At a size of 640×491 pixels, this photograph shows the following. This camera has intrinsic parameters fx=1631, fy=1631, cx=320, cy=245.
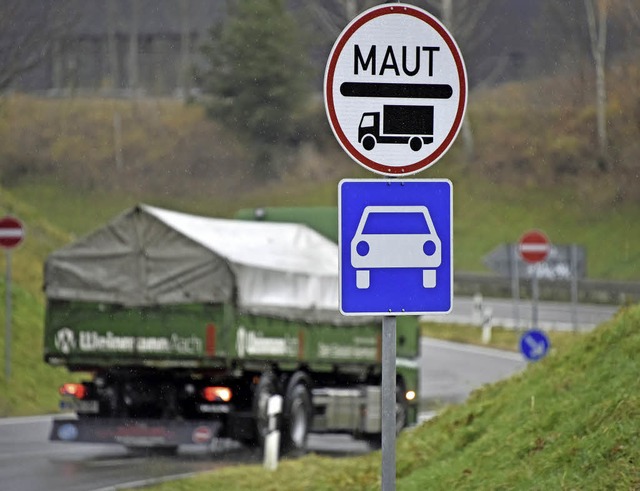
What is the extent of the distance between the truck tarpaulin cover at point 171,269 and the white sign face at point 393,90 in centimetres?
1293

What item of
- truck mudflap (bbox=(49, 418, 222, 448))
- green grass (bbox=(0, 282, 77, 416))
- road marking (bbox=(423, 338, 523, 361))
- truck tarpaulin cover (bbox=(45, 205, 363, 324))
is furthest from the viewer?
road marking (bbox=(423, 338, 523, 361))

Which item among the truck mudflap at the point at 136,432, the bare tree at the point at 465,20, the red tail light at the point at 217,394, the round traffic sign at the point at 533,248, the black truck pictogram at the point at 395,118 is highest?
the bare tree at the point at 465,20

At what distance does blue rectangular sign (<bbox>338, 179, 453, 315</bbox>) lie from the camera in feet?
21.1

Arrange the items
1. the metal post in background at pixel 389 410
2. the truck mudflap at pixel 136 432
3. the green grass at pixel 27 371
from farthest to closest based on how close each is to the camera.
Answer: the green grass at pixel 27 371 < the truck mudflap at pixel 136 432 < the metal post in background at pixel 389 410

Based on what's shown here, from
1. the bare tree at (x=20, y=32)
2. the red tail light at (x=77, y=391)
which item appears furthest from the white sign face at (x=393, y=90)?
the bare tree at (x=20, y=32)

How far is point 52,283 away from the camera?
19922 mm

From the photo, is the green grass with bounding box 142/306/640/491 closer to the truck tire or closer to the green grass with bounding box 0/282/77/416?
the truck tire

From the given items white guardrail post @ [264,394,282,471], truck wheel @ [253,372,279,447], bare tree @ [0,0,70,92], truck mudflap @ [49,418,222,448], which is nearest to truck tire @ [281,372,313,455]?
truck wheel @ [253,372,279,447]

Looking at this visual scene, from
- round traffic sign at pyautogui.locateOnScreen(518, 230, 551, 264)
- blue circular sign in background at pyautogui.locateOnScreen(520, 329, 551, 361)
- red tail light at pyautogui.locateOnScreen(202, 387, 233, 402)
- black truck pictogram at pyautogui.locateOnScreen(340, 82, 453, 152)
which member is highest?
round traffic sign at pyautogui.locateOnScreen(518, 230, 551, 264)

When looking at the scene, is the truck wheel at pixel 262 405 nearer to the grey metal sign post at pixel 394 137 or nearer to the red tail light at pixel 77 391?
the red tail light at pixel 77 391

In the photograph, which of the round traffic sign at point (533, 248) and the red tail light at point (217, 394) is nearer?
the red tail light at point (217, 394)

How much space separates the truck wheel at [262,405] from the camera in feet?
63.0

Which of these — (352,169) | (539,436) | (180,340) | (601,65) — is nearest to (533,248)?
(180,340)

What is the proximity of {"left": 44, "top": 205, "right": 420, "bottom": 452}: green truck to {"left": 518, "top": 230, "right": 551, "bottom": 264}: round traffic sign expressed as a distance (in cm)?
973
